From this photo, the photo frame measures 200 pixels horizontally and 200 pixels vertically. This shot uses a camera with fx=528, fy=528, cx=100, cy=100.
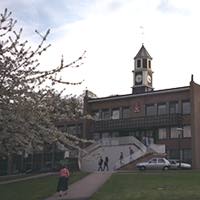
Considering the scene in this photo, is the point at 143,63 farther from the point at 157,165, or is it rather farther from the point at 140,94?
the point at 157,165

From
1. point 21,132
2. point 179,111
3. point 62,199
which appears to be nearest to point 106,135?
point 179,111

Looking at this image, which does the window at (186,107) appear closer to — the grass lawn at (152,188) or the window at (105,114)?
the window at (105,114)

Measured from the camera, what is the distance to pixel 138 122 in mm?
70125

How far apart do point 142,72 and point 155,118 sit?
1401cm

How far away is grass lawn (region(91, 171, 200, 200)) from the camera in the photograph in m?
25.5

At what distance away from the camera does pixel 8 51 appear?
1247cm

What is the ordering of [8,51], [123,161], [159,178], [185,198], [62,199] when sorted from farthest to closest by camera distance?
[123,161] → [159,178] → [62,199] → [185,198] → [8,51]

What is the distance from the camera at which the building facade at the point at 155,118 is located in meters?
65.7

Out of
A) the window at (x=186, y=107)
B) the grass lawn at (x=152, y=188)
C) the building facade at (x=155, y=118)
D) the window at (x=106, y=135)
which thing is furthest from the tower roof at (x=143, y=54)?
the grass lawn at (x=152, y=188)

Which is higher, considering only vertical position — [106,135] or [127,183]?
[106,135]

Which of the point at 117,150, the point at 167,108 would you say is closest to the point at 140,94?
the point at 167,108

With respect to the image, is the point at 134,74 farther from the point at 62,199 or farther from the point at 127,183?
the point at 62,199

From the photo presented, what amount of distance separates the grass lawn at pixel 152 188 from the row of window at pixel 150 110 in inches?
1308

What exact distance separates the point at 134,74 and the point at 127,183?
51066 millimetres
